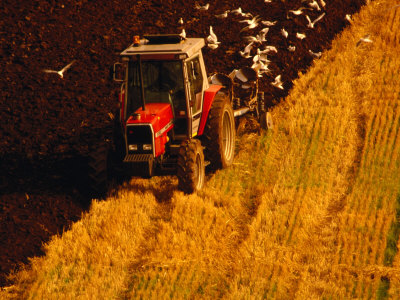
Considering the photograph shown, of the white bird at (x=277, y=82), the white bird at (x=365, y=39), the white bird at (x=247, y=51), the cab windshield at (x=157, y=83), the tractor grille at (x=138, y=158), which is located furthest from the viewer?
the white bird at (x=247, y=51)

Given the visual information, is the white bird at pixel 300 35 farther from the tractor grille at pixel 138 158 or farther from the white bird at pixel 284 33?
the tractor grille at pixel 138 158

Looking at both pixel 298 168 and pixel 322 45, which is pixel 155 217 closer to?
pixel 298 168

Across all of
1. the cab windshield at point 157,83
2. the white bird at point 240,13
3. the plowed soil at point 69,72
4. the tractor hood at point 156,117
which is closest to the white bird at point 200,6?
the plowed soil at point 69,72

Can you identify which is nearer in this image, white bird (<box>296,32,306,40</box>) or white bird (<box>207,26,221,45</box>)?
white bird (<box>207,26,221,45</box>)

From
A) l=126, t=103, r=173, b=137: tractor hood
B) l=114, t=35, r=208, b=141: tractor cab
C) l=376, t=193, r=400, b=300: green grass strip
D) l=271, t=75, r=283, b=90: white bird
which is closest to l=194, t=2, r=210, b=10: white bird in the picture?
l=271, t=75, r=283, b=90: white bird

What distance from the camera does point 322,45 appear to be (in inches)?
738

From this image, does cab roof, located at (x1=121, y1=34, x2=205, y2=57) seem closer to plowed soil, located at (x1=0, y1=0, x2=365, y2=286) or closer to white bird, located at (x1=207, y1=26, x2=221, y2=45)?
plowed soil, located at (x1=0, y1=0, x2=365, y2=286)

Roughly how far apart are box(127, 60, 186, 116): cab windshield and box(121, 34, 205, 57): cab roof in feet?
0.77

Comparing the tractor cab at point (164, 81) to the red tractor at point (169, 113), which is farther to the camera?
the tractor cab at point (164, 81)

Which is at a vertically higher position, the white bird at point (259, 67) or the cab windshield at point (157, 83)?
the cab windshield at point (157, 83)

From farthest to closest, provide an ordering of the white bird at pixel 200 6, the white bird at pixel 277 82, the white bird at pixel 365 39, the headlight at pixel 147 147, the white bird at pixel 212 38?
the white bird at pixel 200 6 < the white bird at pixel 212 38 < the white bird at pixel 365 39 < the white bird at pixel 277 82 < the headlight at pixel 147 147

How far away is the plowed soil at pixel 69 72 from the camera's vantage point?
12.1 m

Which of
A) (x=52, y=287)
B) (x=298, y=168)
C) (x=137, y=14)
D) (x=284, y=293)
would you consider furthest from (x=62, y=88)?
(x=284, y=293)

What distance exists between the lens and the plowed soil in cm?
1209
